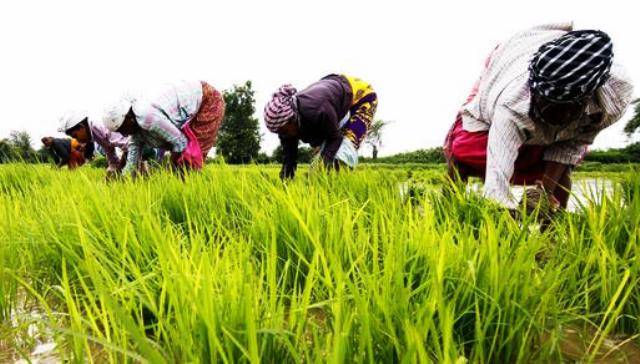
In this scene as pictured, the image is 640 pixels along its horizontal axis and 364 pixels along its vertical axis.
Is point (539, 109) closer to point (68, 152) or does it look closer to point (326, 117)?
point (326, 117)

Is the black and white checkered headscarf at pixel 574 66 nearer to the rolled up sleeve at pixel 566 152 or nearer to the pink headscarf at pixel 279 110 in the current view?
the rolled up sleeve at pixel 566 152

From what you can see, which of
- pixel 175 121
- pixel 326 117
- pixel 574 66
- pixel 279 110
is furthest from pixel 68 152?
pixel 574 66

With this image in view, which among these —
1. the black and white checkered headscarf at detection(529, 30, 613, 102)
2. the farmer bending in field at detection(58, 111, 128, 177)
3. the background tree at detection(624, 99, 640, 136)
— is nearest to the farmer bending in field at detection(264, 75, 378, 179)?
the black and white checkered headscarf at detection(529, 30, 613, 102)

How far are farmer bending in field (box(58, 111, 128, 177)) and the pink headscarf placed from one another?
6.77 ft

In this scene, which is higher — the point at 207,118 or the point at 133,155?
the point at 207,118

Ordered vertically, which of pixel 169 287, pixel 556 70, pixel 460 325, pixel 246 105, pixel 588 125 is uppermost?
pixel 246 105

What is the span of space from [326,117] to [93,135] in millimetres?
3071

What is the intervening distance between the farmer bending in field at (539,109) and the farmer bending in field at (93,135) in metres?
3.22

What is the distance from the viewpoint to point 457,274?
906 millimetres

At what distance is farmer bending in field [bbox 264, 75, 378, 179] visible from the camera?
2.57 m

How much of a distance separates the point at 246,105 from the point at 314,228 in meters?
31.9

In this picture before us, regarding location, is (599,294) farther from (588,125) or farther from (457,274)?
(588,125)

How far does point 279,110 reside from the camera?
98.3 inches

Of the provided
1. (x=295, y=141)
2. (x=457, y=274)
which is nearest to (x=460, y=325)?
(x=457, y=274)
